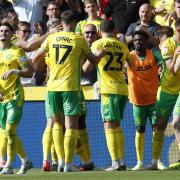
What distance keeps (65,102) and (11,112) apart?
3.56ft

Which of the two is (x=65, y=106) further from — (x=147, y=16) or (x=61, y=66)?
(x=147, y=16)

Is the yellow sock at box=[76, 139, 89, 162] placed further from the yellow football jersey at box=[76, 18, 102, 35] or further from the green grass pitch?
the yellow football jersey at box=[76, 18, 102, 35]

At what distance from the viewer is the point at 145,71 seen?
15.1 meters

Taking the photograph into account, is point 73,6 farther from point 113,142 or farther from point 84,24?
point 113,142

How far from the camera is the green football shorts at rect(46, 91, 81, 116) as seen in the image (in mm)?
13625

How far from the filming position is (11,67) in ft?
47.6

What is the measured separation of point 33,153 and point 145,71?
3.49 metres

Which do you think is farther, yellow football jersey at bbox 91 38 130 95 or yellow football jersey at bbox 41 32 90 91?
yellow football jersey at bbox 91 38 130 95

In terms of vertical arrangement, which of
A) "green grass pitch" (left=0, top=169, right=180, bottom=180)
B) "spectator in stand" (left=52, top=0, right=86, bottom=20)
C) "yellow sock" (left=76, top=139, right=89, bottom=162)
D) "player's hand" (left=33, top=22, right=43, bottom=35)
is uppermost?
"spectator in stand" (left=52, top=0, right=86, bottom=20)

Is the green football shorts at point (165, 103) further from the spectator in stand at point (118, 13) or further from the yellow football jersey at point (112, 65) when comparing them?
the spectator in stand at point (118, 13)

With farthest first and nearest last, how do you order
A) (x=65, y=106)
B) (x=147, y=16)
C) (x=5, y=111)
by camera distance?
1. (x=147, y=16)
2. (x=5, y=111)
3. (x=65, y=106)

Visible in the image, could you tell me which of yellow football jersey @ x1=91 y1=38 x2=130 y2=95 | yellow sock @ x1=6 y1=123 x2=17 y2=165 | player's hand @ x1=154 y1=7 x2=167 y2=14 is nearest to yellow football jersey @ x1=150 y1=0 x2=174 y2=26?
player's hand @ x1=154 y1=7 x2=167 y2=14

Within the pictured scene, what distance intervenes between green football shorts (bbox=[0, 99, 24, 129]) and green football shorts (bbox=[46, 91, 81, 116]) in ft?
2.13

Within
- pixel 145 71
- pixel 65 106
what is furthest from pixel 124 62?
pixel 65 106
